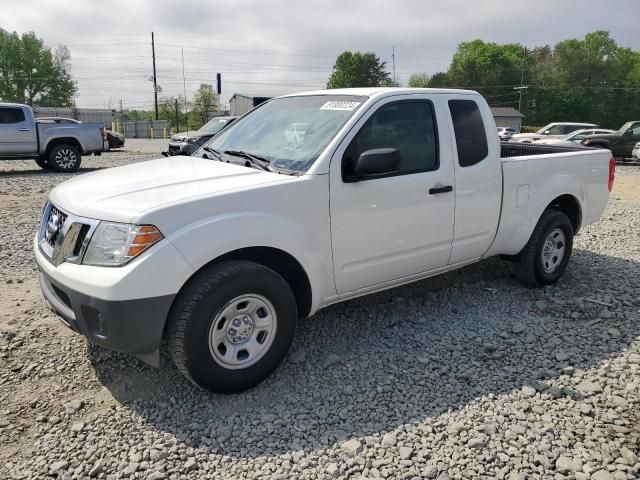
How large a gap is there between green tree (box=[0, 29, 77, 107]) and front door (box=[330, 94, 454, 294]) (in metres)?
93.3

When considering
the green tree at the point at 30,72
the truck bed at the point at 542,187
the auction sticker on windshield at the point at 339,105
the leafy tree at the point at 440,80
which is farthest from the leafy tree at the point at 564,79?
the auction sticker on windshield at the point at 339,105

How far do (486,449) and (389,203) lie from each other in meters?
1.69

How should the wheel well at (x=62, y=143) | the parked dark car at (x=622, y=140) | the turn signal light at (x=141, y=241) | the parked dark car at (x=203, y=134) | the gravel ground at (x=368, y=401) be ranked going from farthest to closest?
the parked dark car at (x=622, y=140) → the parked dark car at (x=203, y=134) → the wheel well at (x=62, y=143) → the turn signal light at (x=141, y=241) → the gravel ground at (x=368, y=401)

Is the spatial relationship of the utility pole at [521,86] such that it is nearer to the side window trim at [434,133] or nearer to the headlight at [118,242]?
the side window trim at [434,133]

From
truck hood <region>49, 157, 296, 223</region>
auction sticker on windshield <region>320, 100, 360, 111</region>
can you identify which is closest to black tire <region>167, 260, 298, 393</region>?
truck hood <region>49, 157, 296, 223</region>


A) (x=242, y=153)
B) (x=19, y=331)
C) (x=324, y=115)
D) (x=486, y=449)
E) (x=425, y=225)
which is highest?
(x=324, y=115)

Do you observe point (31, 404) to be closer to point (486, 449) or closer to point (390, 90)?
point (486, 449)

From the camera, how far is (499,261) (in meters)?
6.10

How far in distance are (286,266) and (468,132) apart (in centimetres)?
195

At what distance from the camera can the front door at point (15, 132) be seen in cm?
1398

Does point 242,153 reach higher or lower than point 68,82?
lower

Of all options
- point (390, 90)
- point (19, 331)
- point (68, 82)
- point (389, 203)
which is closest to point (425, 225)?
point (389, 203)

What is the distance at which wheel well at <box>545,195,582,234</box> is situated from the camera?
5.30 m

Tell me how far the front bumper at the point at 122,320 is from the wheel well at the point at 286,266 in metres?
0.53
